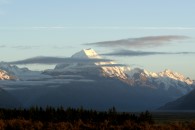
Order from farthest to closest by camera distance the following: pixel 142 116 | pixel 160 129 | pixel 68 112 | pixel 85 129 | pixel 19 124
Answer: pixel 68 112
pixel 142 116
pixel 19 124
pixel 85 129
pixel 160 129

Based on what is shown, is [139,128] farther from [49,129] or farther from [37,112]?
[37,112]

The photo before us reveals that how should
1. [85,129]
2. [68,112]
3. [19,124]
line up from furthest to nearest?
[68,112] < [19,124] < [85,129]

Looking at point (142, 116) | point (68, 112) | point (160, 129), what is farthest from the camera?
point (68, 112)

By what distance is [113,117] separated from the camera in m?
171

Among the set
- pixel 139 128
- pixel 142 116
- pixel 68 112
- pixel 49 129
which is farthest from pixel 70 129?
pixel 68 112

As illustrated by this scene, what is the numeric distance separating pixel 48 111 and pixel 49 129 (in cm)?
11002

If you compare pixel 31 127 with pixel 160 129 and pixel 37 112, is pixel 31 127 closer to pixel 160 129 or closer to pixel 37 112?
pixel 160 129

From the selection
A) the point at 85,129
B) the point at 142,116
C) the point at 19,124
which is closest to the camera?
the point at 85,129

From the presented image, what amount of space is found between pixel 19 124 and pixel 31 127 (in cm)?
549

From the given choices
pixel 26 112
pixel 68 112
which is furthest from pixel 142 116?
pixel 26 112

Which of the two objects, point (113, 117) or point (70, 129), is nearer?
point (70, 129)

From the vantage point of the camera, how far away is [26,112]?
193m

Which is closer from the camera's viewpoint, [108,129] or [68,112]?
[108,129]

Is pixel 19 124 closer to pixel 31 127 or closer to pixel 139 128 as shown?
pixel 31 127
